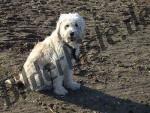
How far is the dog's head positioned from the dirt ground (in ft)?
3.55

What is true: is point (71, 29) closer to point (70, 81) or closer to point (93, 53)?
point (70, 81)

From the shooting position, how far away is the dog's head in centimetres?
918

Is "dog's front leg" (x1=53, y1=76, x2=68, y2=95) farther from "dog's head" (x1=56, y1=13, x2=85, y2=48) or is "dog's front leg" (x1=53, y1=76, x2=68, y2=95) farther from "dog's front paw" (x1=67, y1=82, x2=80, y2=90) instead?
"dog's head" (x1=56, y1=13, x2=85, y2=48)

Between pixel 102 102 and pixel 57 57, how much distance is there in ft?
3.87

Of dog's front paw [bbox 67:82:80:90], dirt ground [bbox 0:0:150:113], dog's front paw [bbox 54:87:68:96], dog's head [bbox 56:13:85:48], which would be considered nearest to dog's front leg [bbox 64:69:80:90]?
dog's front paw [bbox 67:82:80:90]

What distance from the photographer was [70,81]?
9.73 m

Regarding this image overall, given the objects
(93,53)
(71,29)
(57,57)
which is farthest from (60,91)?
(93,53)

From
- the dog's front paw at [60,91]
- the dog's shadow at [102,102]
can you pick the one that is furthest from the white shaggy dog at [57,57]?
the dog's shadow at [102,102]

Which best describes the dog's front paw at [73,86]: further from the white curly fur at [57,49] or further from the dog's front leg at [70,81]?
the white curly fur at [57,49]

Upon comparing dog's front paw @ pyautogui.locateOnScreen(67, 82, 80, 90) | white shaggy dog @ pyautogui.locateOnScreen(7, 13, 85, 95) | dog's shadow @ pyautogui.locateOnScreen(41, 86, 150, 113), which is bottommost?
dog's shadow @ pyautogui.locateOnScreen(41, 86, 150, 113)

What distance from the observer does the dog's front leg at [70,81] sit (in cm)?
956

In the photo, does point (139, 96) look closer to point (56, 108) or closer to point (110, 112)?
point (110, 112)

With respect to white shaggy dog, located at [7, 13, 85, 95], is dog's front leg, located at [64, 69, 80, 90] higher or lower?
lower

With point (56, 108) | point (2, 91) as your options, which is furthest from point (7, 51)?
point (56, 108)
